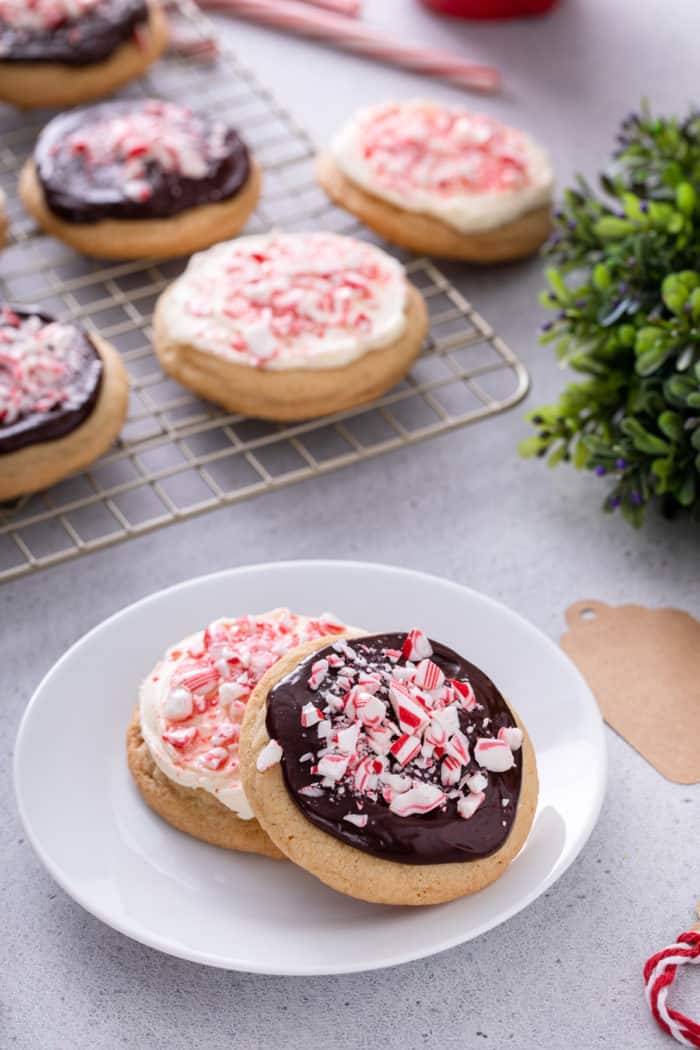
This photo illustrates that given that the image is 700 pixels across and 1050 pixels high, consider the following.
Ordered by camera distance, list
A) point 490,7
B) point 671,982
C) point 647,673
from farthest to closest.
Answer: point 490,7 → point 647,673 → point 671,982

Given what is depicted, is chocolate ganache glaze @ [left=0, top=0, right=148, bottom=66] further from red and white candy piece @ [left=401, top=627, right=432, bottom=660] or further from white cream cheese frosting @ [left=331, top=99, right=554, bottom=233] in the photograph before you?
red and white candy piece @ [left=401, top=627, right=432, bottom=660]

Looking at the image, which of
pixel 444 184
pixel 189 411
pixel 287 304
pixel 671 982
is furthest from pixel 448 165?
pixel 671 982

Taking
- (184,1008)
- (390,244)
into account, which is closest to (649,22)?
(390,244)

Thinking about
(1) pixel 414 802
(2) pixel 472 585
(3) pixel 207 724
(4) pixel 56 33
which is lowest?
(2) pixel 472 585

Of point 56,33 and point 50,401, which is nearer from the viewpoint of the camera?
point 50,401

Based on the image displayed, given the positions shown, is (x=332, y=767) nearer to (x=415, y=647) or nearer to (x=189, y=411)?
(x=415, y=647)

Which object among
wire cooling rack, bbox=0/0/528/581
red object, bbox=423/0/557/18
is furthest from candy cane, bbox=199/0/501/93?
wire cooling rack, bbox=0/0/528/581
